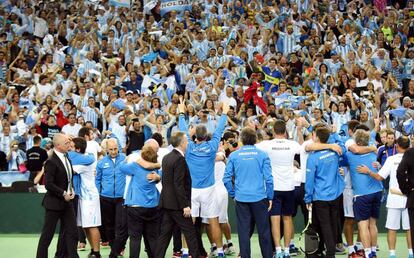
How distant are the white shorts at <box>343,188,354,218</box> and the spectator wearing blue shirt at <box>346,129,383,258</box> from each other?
0.67 m

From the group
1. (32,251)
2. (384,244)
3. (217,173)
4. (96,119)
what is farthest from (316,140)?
(96,119)

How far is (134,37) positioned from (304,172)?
12400mm

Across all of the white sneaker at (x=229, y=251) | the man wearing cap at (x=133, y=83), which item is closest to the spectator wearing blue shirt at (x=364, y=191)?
the white sneaker at (x=229, y=251)

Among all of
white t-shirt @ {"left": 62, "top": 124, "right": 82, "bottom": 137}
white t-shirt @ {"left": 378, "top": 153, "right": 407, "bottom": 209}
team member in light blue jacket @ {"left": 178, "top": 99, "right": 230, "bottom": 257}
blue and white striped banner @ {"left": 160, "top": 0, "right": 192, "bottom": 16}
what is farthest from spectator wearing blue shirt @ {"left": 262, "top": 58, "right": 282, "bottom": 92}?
white t-shirt @ {"left": 378, "top": 153, "right": 407, "bottom": 209}

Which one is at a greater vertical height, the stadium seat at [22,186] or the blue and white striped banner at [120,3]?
the blue and white striped banner at [120,3]

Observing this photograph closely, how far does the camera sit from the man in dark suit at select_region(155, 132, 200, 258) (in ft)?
38.0

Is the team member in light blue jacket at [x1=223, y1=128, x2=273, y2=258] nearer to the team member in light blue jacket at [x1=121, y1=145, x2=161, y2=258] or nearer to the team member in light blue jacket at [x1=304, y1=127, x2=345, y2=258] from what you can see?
the team member in light blue jacket at [x1=304, y1=127, x2=345, y2=258]

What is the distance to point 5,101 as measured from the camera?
69.7 ft

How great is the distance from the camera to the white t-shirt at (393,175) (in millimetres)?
12445

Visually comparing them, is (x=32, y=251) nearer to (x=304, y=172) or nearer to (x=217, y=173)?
(x=217, y=173)

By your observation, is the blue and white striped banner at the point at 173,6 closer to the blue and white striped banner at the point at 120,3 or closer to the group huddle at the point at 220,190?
the blue and white striped banner at the point at 120,3

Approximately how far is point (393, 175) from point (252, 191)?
228 cm

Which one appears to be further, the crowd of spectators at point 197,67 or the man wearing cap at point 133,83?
the man wearing cap at point 133,83

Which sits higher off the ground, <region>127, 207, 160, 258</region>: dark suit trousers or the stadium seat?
<region>127, 207, 160, 258</region>: dark suit trousers
